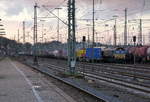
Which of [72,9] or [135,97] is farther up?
[72,9]

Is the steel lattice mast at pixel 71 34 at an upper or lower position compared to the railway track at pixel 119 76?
upper

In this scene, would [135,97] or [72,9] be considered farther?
[72,9]

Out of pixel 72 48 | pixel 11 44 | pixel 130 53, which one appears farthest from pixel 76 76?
pixel 11 44

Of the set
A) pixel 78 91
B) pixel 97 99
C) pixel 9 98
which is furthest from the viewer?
pixel 78 91

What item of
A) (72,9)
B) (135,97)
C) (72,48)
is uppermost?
(72,9)

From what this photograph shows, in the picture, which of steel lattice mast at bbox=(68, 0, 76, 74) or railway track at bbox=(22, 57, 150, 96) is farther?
steel lattice mast at bbox=(68, 0, 76, 74)

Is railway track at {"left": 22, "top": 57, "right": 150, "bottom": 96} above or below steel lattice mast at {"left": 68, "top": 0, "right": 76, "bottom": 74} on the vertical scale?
below

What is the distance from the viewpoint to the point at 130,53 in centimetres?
7062

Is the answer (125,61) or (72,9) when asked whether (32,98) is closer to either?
(72,9)

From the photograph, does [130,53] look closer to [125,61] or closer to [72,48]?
[125,61]

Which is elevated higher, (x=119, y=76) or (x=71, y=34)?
(x=71, y=34)

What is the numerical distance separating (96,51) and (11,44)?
418ft

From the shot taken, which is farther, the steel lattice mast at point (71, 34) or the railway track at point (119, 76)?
the steel lattice mast at point (71, 34)

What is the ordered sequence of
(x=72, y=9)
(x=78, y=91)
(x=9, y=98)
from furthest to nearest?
(x=72, y=9)
(x=78, y=91)
(x=9, y=98)
